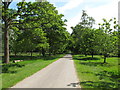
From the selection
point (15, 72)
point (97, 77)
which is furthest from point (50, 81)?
point (15, 72)

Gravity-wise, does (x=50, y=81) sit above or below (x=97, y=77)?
above

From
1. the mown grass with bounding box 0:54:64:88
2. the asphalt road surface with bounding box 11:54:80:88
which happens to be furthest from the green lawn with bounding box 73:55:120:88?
the mown grass with bounding box 0:54:64:88

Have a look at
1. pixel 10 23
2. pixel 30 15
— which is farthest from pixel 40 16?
pixel 10 23

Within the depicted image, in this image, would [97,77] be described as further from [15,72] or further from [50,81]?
[15,72]

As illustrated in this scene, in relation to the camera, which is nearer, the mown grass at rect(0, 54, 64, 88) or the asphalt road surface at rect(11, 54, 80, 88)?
the asphalt road surface at rect(11, 54, 80, 88)

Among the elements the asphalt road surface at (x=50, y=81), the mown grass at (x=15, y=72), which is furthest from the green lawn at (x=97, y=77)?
the mown grass at (x=15, y=72)

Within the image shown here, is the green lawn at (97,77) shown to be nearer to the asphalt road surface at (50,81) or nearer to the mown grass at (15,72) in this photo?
the asphalt road surface at (50,81)

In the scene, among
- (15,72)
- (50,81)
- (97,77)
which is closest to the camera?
(50,81)

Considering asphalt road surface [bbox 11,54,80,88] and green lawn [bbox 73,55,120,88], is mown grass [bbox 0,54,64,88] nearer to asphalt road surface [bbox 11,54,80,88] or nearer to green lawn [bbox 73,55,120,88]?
asphalt road surface [bbox 11,54,80,88]

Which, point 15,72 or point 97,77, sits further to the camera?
point 15,72

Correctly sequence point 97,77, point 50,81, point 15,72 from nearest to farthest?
point 50,81 < point 97,77 < point 15,72

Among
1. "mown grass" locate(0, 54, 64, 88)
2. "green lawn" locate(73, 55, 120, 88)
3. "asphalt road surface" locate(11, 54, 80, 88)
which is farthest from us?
"mown grass" locate(0, 54, 64, 88)

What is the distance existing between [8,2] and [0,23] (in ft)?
13.9

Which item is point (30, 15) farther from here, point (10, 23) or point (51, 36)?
point (51, 36)
